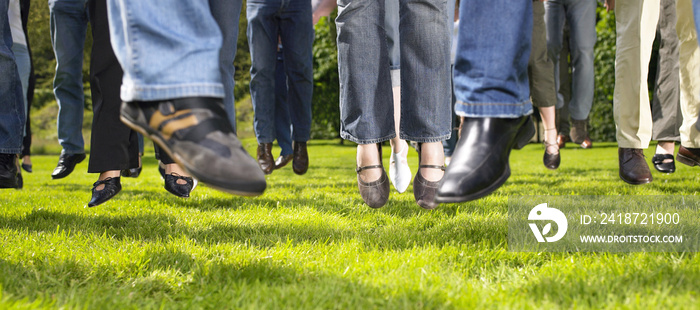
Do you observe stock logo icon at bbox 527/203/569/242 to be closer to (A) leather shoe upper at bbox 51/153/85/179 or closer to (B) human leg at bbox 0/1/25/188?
(B) human leg at bbox 0/1/25/188

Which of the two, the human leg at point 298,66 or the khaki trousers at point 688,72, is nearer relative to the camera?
the khaki trousers at point 688,72

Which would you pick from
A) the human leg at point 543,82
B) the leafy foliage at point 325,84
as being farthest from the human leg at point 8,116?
the leafy foliage at point 325,84

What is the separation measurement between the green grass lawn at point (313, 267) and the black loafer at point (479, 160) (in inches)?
8.8

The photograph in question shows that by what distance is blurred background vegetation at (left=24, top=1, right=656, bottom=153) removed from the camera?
13.8 m

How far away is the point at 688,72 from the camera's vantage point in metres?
3.24

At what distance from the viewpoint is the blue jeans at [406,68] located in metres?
2.49

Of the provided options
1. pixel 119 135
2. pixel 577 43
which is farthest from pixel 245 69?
pixel 119 135

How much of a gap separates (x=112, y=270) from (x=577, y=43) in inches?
196

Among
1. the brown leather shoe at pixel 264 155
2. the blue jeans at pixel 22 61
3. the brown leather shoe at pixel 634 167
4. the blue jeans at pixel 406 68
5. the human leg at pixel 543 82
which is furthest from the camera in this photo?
the brown leather shoe at pixel 264 155

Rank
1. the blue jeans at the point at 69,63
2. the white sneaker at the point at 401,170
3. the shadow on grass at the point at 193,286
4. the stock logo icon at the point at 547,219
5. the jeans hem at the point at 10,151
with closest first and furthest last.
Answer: the shadow on grass at the point at 193,286, the stock logo icon at the point at 547,219, the jeans hem at the point at 10,151, the white sneaker at the point at 401,170, the blue jeans at the point at 69,63

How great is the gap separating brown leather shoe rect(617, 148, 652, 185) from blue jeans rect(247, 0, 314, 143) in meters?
2.72

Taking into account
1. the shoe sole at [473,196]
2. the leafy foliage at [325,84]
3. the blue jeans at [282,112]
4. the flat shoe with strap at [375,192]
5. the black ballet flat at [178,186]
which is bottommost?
the leafy foliage at [325,84]

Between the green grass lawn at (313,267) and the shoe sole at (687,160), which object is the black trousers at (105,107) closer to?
the green grass lawn at (313,267)

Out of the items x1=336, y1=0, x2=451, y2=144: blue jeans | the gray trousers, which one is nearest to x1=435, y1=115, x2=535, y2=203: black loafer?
x1=336, y1=0, x2=451, y2=144: blue jeans
